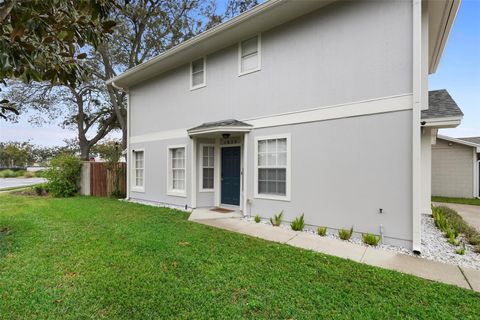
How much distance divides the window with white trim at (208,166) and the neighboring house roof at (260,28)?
3.35 metres

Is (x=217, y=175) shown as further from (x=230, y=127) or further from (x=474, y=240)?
(x=474, y=240)

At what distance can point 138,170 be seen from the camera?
37.7 ft

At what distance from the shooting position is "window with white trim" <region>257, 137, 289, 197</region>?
6.89 metres

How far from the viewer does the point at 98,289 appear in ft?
10.9

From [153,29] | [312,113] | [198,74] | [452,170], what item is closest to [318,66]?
[312,113]

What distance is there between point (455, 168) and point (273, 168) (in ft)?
43.6

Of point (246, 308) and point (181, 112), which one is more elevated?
point (181, 112)

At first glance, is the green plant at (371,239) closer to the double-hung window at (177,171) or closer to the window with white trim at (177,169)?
the double-hung window at (177,171)

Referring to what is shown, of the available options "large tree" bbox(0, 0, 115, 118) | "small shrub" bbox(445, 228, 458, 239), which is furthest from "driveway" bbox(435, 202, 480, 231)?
"large tree" bbox(0, 0, 115, 118)

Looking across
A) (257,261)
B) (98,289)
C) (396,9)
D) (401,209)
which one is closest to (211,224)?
(257,261)

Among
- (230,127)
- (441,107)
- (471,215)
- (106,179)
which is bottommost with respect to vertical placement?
(471,215)

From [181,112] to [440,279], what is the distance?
8.57 m

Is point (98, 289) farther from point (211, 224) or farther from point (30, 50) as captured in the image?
point (211, 224)

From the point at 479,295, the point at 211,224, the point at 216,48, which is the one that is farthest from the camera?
the point at 216,48
